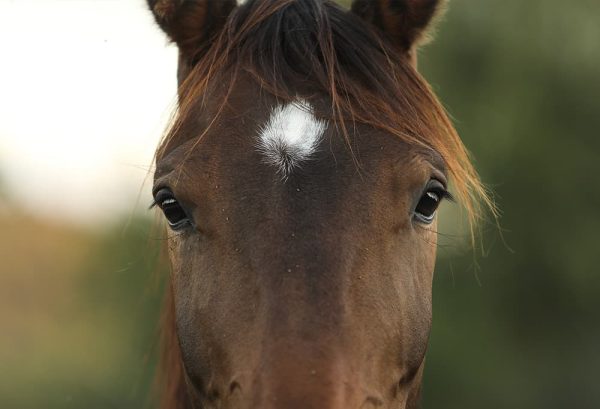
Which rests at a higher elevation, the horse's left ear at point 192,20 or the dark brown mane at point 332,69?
the dark brown mane at point 332,69

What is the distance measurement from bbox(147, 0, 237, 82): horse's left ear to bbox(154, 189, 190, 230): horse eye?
33.6 inches

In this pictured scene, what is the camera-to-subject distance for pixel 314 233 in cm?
261

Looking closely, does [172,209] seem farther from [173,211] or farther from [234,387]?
[234,387]

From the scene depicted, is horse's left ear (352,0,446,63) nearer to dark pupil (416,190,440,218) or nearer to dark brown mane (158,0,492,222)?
dark brown mane (158,0,492,222)

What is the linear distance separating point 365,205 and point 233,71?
879mm

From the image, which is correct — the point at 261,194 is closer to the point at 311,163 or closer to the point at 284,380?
the point at 311,163

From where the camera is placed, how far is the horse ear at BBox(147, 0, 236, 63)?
356 centimetres

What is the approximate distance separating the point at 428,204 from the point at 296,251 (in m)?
0.68

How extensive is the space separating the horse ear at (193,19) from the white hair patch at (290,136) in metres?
0.80

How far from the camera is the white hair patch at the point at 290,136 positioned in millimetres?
2775

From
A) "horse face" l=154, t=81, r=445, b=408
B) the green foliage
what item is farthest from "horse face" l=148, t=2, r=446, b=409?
the green foliage

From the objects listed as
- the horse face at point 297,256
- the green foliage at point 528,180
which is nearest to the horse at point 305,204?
the horse face at point 297,256

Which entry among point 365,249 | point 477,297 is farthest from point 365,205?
point 477,297

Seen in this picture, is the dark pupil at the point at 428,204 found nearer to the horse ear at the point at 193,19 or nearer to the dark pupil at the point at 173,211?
the dark pupil at the point at 173,211
